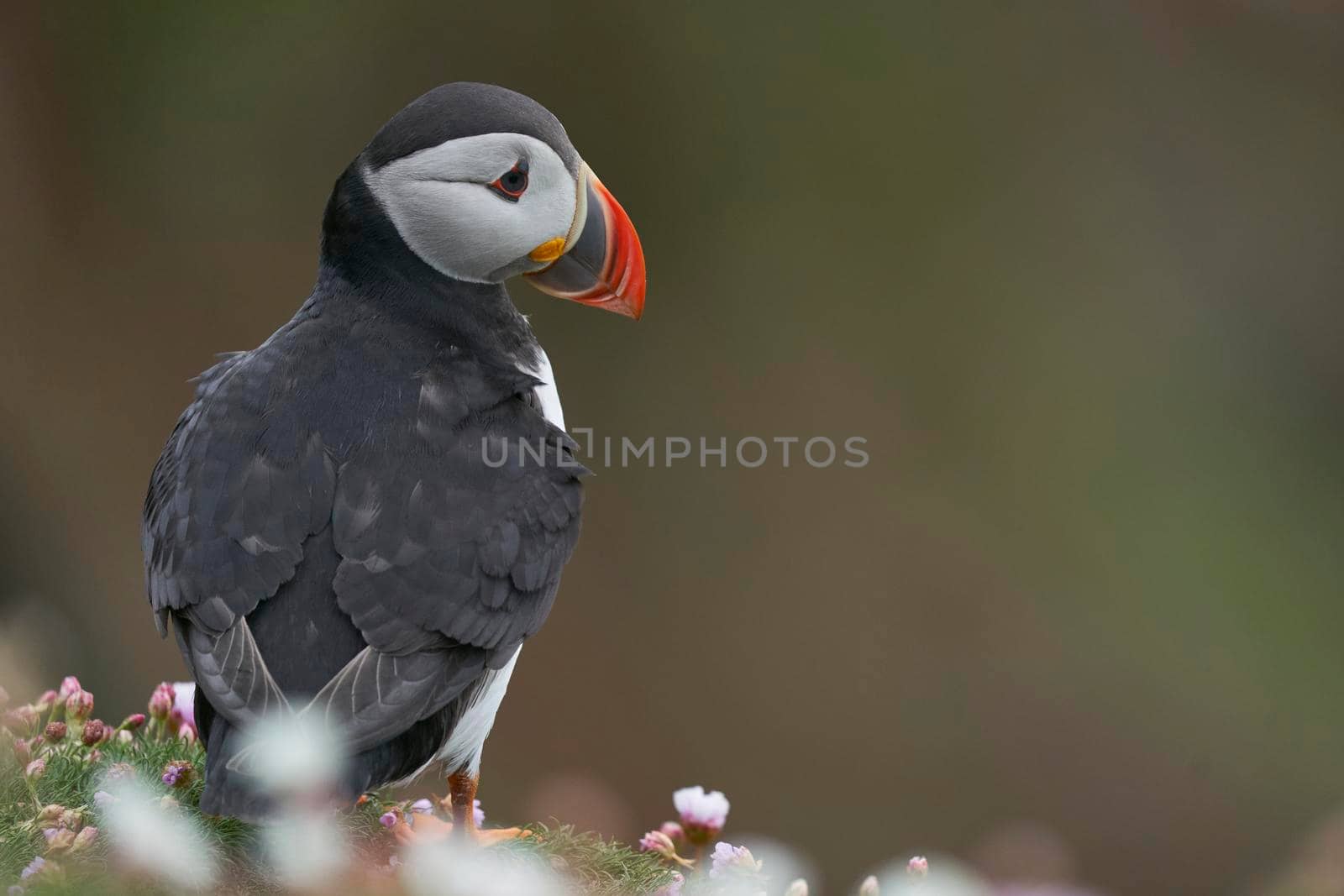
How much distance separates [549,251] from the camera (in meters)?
3.35

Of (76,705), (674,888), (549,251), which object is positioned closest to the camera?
(674,888)

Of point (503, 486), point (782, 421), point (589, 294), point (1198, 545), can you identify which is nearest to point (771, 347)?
point (782, 421)

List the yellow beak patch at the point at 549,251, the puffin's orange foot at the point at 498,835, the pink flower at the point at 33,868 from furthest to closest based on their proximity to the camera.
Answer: the yellow beak patch at the point at 549,251 < the puffin's orange foot at the point at 498,835 < the pink flower at the point at 33,868

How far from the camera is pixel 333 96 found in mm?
6965

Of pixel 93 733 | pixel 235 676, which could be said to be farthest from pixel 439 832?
pixel 93 733

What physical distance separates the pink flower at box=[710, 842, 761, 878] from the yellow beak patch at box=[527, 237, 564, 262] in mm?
1394

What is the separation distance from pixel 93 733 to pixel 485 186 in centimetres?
136

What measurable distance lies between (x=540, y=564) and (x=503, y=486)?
0.17 m

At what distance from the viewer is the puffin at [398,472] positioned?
8.82ft

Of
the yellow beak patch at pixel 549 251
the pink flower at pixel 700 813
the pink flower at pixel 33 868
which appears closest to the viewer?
the pink flower at pixel 33 868

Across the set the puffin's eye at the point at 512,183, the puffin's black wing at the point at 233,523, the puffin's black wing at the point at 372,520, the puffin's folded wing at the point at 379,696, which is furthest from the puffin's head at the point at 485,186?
the puffin's folded wing at the point at 379,696

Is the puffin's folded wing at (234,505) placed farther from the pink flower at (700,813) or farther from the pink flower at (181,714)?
the pink flower at (700,813)

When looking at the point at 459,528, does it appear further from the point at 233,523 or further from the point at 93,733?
the point at 93,733

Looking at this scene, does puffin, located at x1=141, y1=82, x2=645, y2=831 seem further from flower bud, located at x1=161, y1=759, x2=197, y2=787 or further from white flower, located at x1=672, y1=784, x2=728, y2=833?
white flower, located at x1=672, y1=784, x2=728, y2=833
